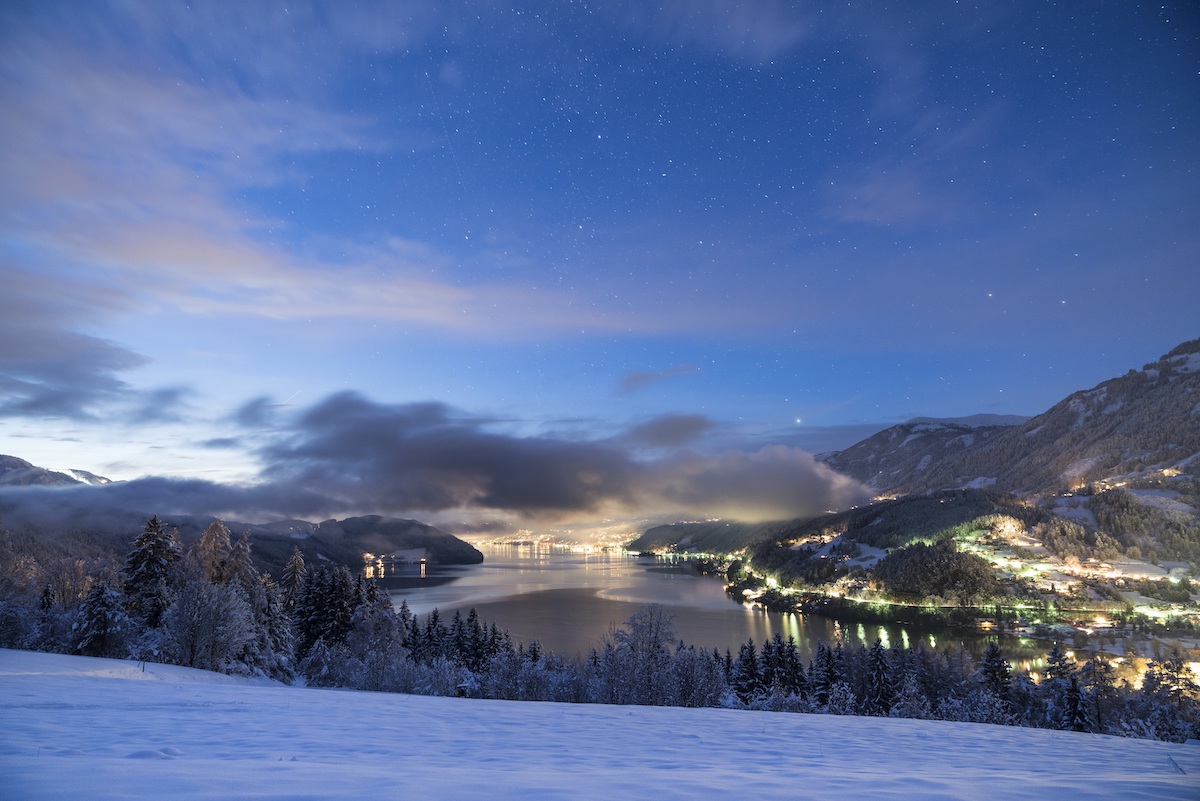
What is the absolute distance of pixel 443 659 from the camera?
40.8 m

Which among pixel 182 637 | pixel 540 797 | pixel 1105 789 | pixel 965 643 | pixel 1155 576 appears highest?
pixel 540 797

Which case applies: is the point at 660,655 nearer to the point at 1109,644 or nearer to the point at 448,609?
the point at 448,609

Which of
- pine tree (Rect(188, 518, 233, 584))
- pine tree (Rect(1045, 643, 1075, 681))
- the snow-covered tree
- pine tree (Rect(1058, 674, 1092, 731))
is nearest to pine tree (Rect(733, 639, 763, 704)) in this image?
pine tree (Rect(1058, 674, 1092, 731))

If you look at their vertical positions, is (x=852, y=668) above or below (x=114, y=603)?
below

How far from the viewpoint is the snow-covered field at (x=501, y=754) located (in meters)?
4.58

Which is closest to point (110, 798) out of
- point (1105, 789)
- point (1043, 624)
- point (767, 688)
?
point (1105, 789)

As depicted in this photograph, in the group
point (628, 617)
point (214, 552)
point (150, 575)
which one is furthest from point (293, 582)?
point (628, 617)

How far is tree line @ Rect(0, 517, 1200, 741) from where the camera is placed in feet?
109

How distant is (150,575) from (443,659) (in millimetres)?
21358

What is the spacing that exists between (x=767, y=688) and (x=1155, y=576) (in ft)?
444

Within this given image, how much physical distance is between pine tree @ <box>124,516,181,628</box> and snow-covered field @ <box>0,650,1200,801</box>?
30.5 meters

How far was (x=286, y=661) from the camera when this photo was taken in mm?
40812

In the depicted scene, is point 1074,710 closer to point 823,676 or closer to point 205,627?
point 823,676

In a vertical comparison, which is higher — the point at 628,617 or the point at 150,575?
the point at 150,575
